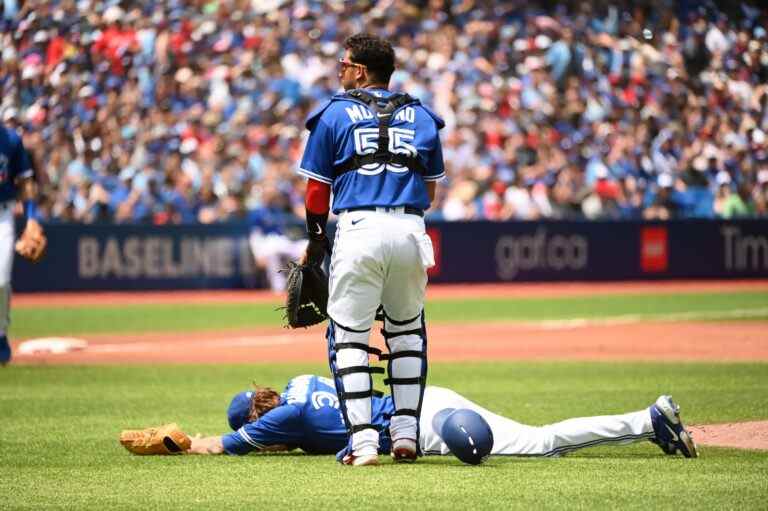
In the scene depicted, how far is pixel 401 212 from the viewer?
23.3ft

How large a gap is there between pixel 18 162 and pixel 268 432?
19.4 feet

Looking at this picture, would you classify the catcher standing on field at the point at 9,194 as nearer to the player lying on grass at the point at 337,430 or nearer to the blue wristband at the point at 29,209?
the blue wristband at the point at 29,209

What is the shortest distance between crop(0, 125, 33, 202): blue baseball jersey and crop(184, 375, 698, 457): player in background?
17.7 ft

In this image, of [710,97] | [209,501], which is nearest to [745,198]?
[710,97]

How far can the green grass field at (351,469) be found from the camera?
6004mm

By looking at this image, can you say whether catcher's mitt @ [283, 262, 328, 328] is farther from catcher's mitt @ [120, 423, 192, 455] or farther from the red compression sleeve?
catcher's mitt @ [120, 423, 192, 455]

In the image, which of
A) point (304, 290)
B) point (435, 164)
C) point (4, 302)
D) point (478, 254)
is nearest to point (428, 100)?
point (478, 254)

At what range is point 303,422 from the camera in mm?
7473

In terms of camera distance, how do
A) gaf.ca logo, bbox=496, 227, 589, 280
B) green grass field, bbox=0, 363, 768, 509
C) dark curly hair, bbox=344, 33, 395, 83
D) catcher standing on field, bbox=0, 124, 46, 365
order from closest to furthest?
green grass field, bbox=0, 363, 768, 509
dark curly hair, bbox=344, 33, 395, 83
catcher standing on field, bbox=0, 124, 46, 365
gaf.ca logo, bbox=496, 227, 589, 280

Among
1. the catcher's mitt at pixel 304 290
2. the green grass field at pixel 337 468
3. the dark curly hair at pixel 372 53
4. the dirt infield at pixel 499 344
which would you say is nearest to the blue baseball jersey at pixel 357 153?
the dark curly hair at pixel 372 53

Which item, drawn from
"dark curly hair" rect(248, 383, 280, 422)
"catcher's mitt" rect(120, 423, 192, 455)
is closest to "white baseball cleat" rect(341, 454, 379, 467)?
"dark curly hair" rect(248, 383, 280, 422)

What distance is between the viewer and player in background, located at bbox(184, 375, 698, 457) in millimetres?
7238

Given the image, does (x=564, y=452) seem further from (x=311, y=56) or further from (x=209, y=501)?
(x=311, y=56)

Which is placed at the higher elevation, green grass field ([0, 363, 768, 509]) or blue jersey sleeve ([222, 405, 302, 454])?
blue jersey sleeve ([222, 405, 302, 454])
